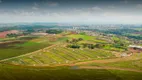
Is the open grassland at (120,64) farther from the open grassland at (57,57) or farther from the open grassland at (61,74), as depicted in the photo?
the open grassland at (57,57)

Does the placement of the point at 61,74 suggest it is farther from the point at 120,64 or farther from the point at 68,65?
the point at 120,64

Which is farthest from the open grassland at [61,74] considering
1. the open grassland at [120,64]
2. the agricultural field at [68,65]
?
the open grassland at [120,64]

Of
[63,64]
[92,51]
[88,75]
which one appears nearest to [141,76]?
[88,75]

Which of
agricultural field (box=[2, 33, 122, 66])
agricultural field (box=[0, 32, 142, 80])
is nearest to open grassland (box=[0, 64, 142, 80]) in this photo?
agricultural field (box=[0, 32, 142, 80])

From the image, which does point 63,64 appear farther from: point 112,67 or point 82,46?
point 82,46

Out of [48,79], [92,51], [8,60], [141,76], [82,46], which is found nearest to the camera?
[48,79]
